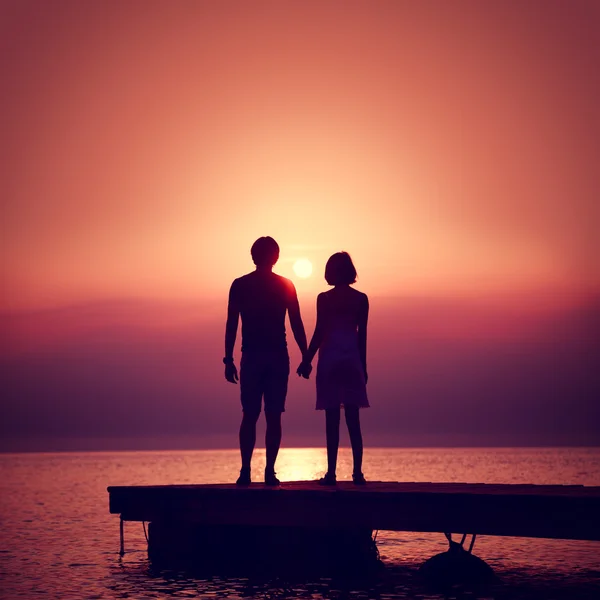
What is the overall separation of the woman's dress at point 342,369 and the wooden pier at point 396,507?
1.38m

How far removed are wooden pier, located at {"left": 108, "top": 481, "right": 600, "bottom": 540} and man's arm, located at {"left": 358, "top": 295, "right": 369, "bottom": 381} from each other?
1.92m

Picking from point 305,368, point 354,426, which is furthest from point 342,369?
point 354,426

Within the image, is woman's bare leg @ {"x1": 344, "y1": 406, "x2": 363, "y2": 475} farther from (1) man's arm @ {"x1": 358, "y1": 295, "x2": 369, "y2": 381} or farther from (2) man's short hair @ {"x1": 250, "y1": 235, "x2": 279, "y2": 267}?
(2) man's short hair @ {"x1": 250, "y1": 235, "x2": 279, "y2": 267}

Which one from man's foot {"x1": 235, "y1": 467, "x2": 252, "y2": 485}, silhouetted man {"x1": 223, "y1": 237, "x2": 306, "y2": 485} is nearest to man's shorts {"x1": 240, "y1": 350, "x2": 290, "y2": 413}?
silhouetted man {"x1": 223, "y1": 237, "x2": 306, "y2": 485}

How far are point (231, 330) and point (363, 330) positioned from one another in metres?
1.97

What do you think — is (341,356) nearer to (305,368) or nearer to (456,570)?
(305,368)

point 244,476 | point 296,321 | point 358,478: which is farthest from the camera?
point 244,476

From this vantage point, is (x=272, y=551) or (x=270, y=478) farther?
(x=272, y=551)

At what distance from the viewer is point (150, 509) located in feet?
55.5

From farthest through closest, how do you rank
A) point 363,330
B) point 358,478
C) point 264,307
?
point 358,478 → point 363,330 → point 264,307

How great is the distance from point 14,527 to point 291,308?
22.5 metres

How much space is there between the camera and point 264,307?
47.8 feet

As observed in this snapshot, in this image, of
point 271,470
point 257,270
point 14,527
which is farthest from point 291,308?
point 14,527

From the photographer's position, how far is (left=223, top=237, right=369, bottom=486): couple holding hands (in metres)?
14.6
